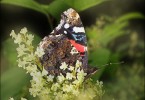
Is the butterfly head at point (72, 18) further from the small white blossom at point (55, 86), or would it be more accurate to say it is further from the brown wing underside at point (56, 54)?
the small white blossom at point (55, 86)

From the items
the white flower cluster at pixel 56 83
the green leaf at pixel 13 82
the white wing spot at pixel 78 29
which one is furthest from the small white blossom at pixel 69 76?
the green leaf at pixel 13 82

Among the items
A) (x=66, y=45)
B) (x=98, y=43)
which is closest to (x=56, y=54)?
(x=66, y=45)

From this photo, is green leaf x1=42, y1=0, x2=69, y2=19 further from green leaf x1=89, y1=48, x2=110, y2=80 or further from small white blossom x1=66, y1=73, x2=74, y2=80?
small white blossom x1=66, y1=73, x2=74, y2=80

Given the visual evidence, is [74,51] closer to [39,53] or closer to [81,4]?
[39,53]

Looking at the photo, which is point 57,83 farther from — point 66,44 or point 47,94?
point 66,44

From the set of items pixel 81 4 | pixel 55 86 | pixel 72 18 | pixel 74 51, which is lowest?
pixel 55 86

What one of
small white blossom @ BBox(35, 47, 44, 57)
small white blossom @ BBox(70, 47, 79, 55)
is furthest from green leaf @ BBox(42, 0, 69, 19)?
small white blossom @ BBox(35, 47, 44, 57)

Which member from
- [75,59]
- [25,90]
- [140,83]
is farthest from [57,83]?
[140,83]

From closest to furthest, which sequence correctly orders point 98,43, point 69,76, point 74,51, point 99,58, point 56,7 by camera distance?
1. point 69,76
2. point 74,51
3. point 56,7
4. point 99,58
5. point 98,43
